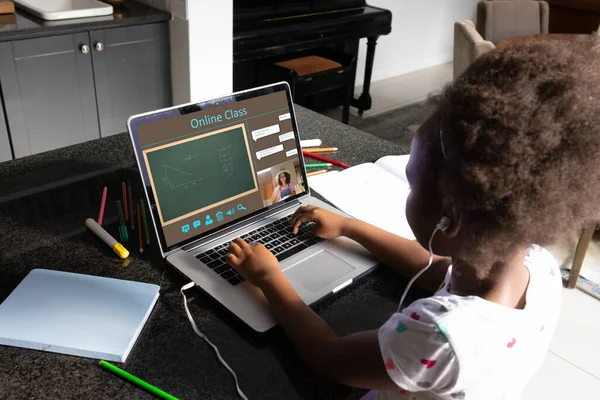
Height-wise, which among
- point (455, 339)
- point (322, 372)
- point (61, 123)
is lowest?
point (61, 123)

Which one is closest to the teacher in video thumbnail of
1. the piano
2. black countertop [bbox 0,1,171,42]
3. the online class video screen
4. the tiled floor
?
the online class video screen

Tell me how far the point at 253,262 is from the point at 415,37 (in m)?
4.47

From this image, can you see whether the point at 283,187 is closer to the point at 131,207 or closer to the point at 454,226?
the point at 131,207

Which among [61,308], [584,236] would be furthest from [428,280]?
[584,236]

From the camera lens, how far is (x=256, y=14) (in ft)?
9.55

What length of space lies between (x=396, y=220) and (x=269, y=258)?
35 cm

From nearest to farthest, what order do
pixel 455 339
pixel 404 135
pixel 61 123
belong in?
pixel 455 339, pixel 61 123, pixel 404 135

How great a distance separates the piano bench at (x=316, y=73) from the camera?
2.96 metres

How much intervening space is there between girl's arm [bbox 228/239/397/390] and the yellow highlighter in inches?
7.6

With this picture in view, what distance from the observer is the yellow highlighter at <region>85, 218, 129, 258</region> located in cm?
89

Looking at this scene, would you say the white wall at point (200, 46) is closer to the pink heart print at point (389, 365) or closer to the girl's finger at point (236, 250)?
the girl's finger at point (236, 250)

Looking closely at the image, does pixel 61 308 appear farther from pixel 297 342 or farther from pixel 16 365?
pixel 297 342

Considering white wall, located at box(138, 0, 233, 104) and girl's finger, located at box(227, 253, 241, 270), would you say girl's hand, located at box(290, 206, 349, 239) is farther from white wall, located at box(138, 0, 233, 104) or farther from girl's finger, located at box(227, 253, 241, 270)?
white wall, located at box(138, 0, 233, 104)

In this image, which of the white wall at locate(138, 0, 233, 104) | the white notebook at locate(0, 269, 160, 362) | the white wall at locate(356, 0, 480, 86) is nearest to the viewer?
the white notebook at locate(0, 269, 160, 362)
